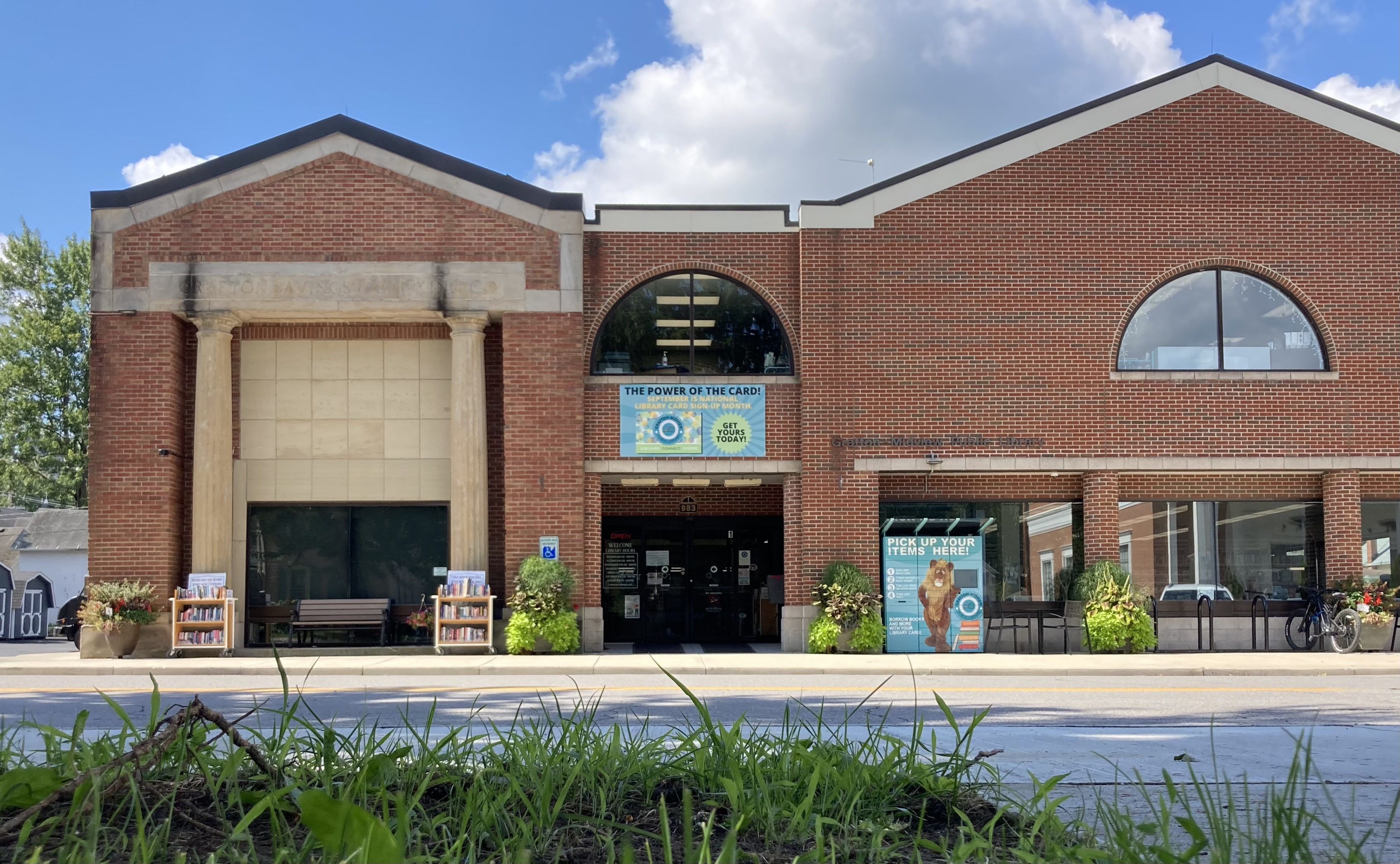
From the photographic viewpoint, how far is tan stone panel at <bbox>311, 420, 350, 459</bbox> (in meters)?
22.2

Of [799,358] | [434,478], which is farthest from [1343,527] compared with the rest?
[434,478]

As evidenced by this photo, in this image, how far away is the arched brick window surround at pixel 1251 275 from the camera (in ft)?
70.8

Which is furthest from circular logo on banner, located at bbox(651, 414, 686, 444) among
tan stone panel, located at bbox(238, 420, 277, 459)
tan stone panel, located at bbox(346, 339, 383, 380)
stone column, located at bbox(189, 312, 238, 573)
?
stone column, located at bbox(189, 312, 238, 573)

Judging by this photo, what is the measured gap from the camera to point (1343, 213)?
71.9ft

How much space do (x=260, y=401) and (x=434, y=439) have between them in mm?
3221

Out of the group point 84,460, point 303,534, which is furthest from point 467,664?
point 84,460

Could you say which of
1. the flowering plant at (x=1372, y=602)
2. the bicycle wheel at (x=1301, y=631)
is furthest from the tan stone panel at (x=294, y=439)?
the flowering plant at (x=1372, y=602)

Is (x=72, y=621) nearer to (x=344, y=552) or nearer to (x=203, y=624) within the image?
(x=203, y=624)

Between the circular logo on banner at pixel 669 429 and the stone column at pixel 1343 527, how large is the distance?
1155cm

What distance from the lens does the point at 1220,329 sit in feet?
71.5

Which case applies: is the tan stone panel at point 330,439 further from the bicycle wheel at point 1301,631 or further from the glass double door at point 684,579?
the bicycle wheel at point 1301,631

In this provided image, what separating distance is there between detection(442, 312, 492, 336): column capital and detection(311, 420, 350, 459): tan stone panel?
289 centimetres

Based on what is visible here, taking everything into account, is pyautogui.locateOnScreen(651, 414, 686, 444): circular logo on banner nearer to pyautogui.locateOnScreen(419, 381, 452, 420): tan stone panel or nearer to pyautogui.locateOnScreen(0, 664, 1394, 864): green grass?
pyautogui.locateOnScreen(419, 381, 452, 420): tan stone panel

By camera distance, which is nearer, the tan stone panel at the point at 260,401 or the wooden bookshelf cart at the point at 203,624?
the wooden bookshelf cart at the point at 203,624
